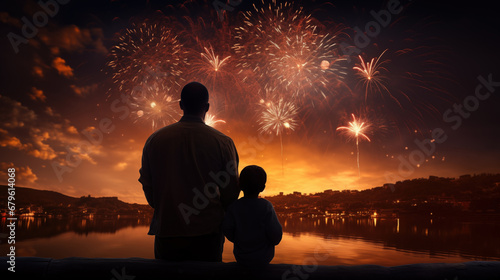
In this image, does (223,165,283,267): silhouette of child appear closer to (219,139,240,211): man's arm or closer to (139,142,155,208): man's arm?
(219,139,240,211): man's arm

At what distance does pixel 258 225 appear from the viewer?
7.31 ft

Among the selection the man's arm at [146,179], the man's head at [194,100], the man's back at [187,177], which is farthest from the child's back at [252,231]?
the man's head at [194,100]

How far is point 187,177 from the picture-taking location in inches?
79.4

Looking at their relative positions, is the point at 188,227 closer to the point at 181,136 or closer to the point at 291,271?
the point at 181,136

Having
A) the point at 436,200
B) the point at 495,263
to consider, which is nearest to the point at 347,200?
the point at 436,200

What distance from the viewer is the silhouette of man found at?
2.01 m

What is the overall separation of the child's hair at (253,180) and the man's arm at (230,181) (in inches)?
4.9

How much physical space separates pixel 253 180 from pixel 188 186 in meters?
0.58

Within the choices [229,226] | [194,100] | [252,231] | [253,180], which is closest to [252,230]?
[252,231]

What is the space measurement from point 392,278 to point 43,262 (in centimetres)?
261

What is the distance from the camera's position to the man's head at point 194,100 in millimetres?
2291

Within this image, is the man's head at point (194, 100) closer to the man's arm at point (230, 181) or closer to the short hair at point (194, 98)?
the short hair at point (194, 98)

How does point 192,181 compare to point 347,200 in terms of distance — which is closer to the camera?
point 192,181

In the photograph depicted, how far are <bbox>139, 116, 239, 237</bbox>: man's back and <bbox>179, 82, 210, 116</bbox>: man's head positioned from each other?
0.12 meters
